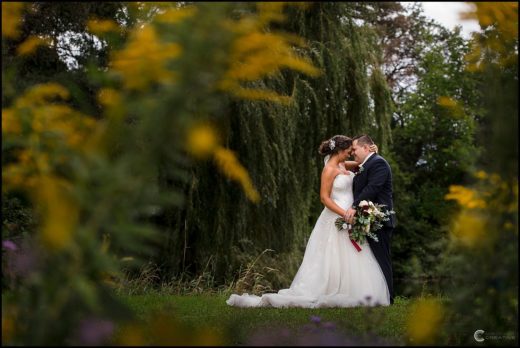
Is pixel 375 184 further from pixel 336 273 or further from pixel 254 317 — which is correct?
pixel 254 317

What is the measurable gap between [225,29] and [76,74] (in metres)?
6.79

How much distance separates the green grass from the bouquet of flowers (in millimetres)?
1093

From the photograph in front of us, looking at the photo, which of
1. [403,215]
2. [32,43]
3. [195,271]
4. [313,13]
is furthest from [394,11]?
[32,43]

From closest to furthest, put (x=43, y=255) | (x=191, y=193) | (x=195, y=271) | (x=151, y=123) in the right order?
(x=151, y=123)
(x=43, y=255)
(x=191, y=193)
(x=195, y=271)

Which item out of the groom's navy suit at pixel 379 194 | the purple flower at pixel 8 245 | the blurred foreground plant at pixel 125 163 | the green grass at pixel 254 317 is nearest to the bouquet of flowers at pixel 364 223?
the groom's navy suit at pixel 379 194

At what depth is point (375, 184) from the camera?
789 centimetres

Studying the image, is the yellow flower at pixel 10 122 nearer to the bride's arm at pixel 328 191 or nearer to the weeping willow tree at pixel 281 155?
the bride's arm at pixel 328 191

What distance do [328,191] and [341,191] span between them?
16 centimetres

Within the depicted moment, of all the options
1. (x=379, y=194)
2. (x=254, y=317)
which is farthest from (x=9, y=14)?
(x=379, y=194)

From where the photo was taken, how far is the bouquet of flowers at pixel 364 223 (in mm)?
7668

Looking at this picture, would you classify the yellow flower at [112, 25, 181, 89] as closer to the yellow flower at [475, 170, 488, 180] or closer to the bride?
the yellow flower at [475, 170, 488, 180]

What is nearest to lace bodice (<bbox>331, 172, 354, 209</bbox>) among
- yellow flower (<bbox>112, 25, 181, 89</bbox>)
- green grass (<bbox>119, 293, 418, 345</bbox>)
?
green grass (<bbox>119, 293, 418, 345</bbox>)

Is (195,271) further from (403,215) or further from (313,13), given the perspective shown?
(403,215)

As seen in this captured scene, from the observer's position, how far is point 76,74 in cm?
864
